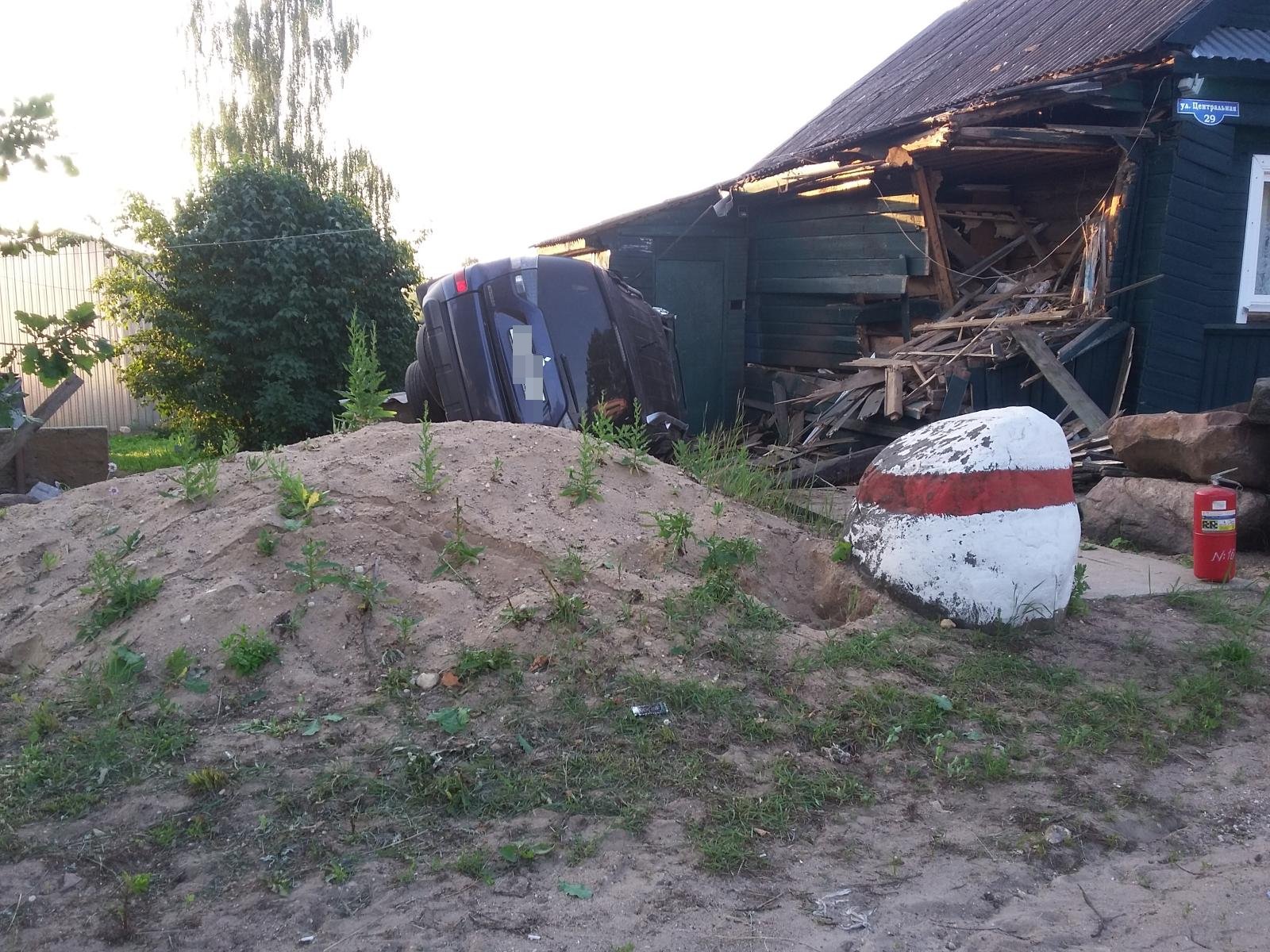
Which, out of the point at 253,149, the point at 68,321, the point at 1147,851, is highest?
the point at 253,149

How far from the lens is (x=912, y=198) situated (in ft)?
36.1

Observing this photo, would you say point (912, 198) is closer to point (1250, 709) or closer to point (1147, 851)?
point (1250, 709)

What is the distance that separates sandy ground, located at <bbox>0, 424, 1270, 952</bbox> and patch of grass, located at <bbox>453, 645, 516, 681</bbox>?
0.04 metres

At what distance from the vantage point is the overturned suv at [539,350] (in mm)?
8016

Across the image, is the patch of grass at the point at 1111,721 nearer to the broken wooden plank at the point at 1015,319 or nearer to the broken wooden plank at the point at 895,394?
the broken wooden plank at the point at 1015,319

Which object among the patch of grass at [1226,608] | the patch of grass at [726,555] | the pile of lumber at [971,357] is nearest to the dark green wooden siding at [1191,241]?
the pile of lumber at [971,357]

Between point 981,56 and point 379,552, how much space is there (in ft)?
33.4

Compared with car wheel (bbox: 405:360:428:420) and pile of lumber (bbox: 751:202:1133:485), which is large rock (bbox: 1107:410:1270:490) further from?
car wheel (bbox: 405:360:428:420)

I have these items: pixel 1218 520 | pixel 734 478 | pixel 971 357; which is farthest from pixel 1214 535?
pixel 971 357

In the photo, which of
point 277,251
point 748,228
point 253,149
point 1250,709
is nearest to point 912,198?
point 748,228

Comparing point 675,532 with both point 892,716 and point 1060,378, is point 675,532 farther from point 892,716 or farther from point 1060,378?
point 1060,378

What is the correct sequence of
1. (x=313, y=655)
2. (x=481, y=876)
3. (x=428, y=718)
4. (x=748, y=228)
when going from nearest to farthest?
1. (x=481, y=876)
2. (x=428, y=718)
3. (x=313, y=655)
4. (x=748, y=228)

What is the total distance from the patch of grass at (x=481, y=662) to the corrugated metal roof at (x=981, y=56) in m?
7.59

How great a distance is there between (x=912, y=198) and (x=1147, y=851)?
896 centimetres
